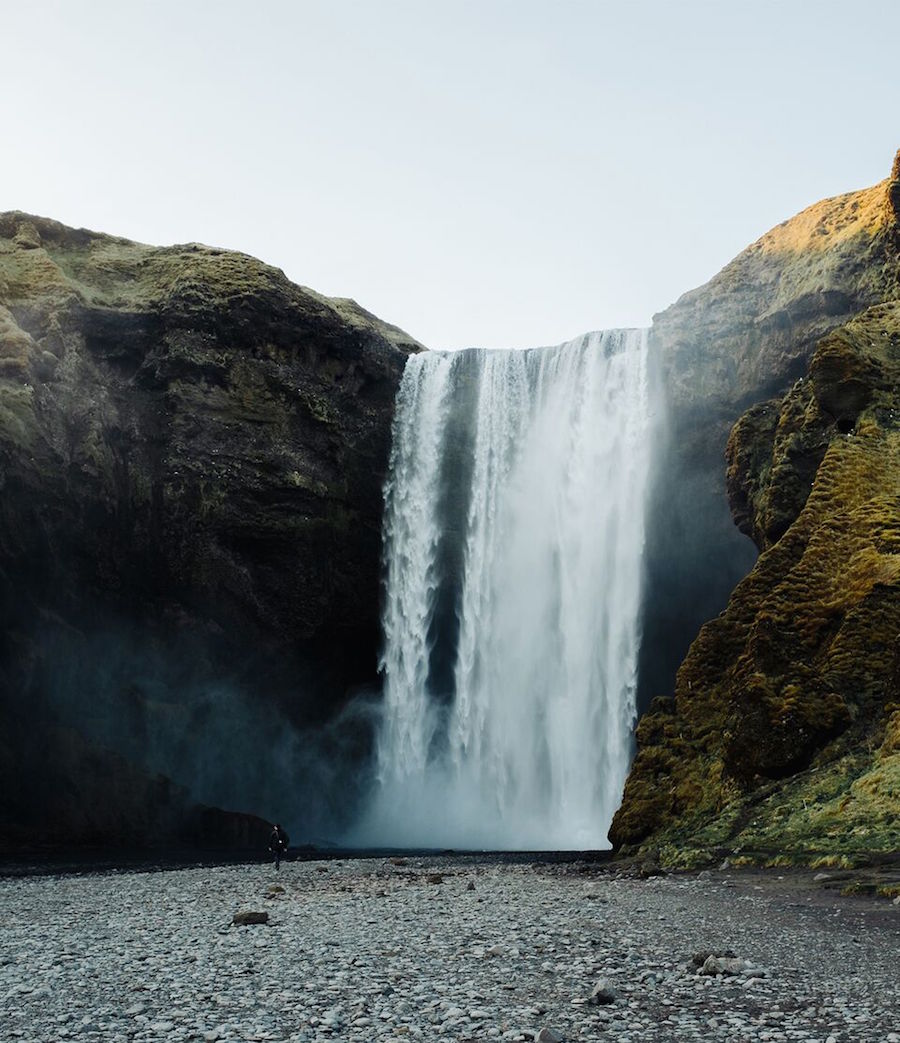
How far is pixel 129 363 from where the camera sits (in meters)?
48.5

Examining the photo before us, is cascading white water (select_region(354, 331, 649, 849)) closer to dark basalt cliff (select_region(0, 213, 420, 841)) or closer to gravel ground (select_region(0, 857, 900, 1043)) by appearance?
dark basalt cliff (select_region(0, 213, 420, 841))

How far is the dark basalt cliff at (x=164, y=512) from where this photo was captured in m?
44.9

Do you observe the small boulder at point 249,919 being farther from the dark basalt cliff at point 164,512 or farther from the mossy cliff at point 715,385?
the mossy cliff at point 715,385

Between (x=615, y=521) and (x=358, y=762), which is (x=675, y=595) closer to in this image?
(x=615, y=521)

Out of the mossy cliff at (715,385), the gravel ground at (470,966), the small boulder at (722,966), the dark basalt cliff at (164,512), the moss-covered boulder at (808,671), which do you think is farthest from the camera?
the mossy cliff at (715,385)

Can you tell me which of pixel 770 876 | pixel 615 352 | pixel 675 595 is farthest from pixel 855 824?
pixel 615 352

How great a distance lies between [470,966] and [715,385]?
133ft

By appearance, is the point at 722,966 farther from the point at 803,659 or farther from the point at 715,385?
the point at 715,385

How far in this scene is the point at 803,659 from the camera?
24.5 meters

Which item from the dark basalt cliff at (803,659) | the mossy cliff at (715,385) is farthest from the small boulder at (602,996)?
the mossy cliff at (715,385)

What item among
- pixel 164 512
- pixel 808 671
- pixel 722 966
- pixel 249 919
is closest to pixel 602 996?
pixel 722 966

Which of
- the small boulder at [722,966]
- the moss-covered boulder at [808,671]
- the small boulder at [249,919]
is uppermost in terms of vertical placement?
the moss-covered boulder at [808,671]

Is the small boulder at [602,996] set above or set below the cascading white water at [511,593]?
below

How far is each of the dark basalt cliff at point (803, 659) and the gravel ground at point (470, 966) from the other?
2.86 metres
